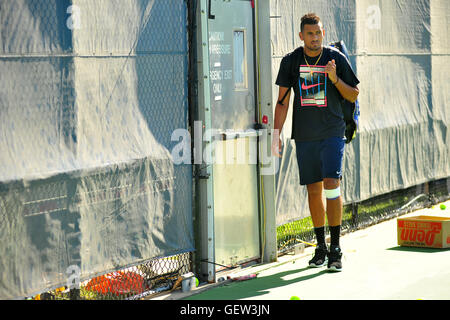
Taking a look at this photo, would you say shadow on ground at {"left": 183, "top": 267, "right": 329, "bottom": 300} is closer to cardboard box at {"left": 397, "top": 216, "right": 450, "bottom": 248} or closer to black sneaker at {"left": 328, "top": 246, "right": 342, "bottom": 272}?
black sneaker at {"left": 328, "top": 246, "right": 342, "bottom": 272}

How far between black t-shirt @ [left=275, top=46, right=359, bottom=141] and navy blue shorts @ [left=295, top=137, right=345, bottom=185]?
61 mm

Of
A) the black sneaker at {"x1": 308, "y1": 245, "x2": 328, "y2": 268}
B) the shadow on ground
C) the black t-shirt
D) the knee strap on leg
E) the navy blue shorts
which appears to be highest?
the black t-shirt

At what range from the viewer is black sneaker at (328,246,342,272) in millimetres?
6582

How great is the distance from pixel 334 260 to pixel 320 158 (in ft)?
2.85

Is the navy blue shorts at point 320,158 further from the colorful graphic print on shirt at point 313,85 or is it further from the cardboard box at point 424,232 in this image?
the cardboard box at point 424,232

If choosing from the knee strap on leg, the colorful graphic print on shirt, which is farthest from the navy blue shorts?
the colorful graphic print on shirt

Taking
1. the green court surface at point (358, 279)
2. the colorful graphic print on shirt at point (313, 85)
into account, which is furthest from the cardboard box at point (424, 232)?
the colorful graphic print on shirt at point (313, 85)

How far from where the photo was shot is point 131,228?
18.2ft

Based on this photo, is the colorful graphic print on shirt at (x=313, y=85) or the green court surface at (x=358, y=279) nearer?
the green court surface at (x=358, y=279)

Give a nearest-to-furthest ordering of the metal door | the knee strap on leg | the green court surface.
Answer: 1. the green court surface
2. the metal door
3. the knee strap on leg

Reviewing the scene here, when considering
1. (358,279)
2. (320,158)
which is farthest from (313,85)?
(358,279)

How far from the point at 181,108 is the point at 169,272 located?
4.27ft

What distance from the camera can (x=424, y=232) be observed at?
24.5 ft

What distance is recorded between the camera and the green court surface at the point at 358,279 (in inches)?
230
